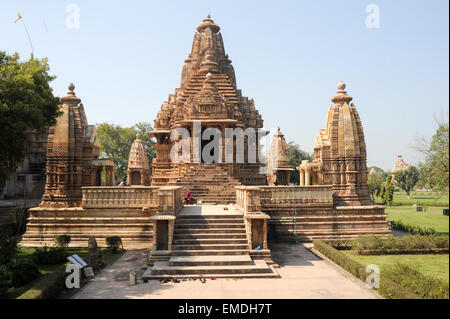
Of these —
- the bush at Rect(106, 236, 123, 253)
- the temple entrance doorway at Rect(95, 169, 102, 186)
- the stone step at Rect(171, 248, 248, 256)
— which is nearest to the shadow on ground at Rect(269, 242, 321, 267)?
the stone step at Rect(171, 248, 248, 256)

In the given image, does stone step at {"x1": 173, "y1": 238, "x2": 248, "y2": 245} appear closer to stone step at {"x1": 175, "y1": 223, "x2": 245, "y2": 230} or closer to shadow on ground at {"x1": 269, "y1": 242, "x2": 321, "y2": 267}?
stone step at {"x1": 175, "y1": 223, "x2": 245, "y2": 230}

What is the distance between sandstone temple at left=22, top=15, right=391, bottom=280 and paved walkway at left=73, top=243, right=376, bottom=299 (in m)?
1.05

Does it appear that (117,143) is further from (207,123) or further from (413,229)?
(413,229)

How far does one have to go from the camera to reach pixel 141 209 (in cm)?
1684

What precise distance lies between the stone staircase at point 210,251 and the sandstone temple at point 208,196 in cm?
4

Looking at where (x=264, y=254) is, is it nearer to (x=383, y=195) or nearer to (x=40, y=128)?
(x=40, y=128)

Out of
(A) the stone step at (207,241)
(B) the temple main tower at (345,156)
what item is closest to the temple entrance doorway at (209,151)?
(B) the temple main tower at (345,156)

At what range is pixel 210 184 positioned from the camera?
1895 centimetres

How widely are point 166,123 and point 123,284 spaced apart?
55.2 ft

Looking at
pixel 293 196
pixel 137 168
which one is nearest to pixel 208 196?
pixel 293 196

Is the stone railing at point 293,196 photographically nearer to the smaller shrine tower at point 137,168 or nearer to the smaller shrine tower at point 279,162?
the smaller shrine tower at point 279,162

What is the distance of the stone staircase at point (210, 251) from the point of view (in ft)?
35.2
